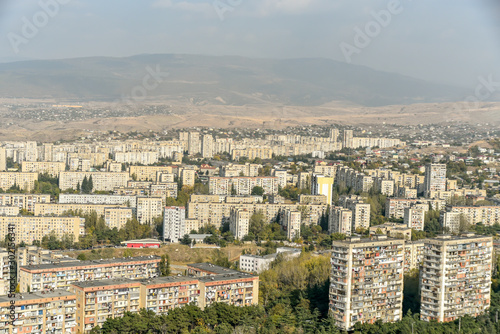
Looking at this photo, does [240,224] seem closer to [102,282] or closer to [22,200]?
[22,200]

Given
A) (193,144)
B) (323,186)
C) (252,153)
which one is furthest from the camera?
(193,144)

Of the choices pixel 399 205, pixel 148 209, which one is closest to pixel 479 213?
pixel 399 205

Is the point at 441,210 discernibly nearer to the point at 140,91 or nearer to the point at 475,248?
the point at 475,248

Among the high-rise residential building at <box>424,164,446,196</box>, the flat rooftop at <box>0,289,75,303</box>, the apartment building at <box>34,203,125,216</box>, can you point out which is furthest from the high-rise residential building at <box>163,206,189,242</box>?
the high-rise residential building at <box>424,164,446,196</box>

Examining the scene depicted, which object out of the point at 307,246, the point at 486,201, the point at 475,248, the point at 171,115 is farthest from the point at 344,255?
the point at 171,115

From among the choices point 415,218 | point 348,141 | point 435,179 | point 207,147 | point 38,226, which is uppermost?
point 348,141

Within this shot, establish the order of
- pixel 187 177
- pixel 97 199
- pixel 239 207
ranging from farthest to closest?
pixel 187 177, pixel 97 199, pixel 239 207
